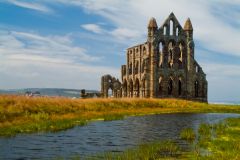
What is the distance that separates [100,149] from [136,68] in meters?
74.2

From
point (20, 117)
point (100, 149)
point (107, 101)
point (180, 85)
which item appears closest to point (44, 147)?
point (100, 149)

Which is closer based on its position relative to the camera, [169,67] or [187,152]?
[187,152]

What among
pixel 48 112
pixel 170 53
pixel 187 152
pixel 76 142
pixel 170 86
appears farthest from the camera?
pixel 170 53

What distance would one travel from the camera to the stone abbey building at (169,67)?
84750 millimetres

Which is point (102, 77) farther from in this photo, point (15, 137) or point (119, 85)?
point (15, 137)

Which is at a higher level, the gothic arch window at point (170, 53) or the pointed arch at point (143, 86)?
the gothic arch window at point (170, 53)

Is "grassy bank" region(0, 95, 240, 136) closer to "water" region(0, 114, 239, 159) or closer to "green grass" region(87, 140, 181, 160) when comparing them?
"water" region(0, 114, 239, 159)

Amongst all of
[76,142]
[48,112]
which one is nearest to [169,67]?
[48,112]

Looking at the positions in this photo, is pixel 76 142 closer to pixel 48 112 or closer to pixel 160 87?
pixel 48 112

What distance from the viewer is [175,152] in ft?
61.6

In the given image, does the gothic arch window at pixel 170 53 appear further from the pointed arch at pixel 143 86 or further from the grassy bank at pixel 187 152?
the grassy bank at pixel 187 152

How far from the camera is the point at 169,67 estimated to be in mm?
87500

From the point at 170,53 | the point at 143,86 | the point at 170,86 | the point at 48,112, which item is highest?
the point at 170,53

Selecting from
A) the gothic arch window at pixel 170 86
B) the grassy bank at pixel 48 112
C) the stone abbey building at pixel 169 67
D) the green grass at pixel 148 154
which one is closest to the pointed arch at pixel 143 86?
the stone abbey building at pixel 169 67
